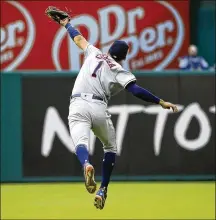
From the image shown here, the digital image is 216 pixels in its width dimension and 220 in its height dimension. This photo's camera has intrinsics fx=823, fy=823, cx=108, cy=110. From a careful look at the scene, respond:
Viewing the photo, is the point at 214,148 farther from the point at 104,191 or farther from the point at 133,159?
the point at 104,191

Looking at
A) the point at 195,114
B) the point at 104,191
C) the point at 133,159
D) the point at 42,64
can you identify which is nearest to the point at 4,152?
the point at 133,159

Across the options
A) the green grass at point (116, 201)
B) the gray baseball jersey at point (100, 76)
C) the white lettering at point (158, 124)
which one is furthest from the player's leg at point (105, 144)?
the white lettering at point (158, 124)

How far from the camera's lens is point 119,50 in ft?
29.7

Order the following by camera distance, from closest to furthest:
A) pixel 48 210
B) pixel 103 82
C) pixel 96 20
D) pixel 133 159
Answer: pixel 103 82 < pixel 48 210 < pixel 133 159 < pixel 96 20

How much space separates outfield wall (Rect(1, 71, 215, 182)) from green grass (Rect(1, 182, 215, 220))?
0.29 metres

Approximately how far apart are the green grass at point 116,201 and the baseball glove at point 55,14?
3.15 m

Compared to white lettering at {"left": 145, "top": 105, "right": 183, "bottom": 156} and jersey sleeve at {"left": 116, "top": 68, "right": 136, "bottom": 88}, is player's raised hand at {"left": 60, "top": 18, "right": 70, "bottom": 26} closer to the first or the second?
jersey sleeve at {"left": 116, "top": 68, "right": 136, "bottom": 88}

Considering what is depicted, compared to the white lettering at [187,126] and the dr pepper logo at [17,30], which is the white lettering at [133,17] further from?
the white lettering at [187,126]

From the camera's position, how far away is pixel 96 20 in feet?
74.8

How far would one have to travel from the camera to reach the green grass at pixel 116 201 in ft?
38.0

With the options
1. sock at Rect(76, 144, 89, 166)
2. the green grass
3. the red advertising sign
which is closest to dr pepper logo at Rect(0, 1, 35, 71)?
the red advertising sign

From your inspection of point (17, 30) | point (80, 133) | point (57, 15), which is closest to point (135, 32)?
point (17, 30)

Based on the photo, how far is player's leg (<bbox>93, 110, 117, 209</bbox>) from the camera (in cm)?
915

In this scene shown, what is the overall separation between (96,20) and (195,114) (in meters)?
8.88
